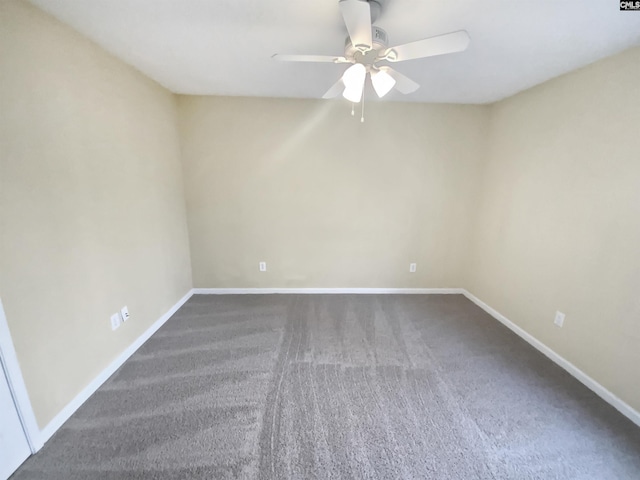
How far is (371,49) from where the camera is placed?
4.48 feet

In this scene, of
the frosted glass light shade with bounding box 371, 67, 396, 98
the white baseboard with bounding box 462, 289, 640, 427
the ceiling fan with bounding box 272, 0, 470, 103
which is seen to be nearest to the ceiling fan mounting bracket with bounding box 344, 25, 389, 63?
the ceiling fan with bounding box 272, 0, 470, 103

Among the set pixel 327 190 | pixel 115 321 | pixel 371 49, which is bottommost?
pixel 115 321

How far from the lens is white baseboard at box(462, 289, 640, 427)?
63.2 inches

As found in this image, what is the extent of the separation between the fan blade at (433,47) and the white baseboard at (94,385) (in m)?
2.77

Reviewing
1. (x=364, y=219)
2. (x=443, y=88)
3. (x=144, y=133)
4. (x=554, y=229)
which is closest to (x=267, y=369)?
(x=364, y=219)

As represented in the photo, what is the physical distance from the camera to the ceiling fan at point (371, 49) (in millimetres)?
1116

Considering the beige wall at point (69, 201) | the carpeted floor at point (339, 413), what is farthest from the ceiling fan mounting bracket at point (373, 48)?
the carpeted floor at point (339, 413)

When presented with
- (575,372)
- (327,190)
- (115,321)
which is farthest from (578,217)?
(115,321)

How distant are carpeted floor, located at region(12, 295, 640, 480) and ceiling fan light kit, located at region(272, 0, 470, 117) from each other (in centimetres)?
199

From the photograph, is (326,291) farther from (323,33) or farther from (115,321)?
(323,33)

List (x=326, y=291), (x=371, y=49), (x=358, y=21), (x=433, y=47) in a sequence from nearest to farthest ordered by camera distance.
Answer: (x=358, y=21) → (x=433, y=47) → (x=371, y=49) → (x=326, y=291)

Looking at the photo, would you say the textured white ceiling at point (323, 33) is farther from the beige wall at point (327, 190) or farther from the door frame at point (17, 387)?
the door frame at point (17, 387)

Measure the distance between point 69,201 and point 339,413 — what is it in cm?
212

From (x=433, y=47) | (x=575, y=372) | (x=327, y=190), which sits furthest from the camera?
(x=327, y=190)
